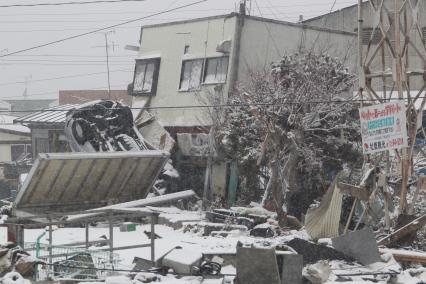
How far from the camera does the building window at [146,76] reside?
27.4m

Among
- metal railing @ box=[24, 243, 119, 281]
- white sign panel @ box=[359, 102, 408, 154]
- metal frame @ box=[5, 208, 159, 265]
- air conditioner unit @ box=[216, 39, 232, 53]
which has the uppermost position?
air conditioner unit @ box=[216, 39, 232, 53]

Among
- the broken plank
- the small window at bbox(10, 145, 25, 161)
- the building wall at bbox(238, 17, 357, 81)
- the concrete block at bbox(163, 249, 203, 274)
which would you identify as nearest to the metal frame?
the concrete block at bbox(163, 249, 203, 274)

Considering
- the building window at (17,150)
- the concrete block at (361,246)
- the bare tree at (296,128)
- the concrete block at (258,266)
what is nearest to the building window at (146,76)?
the bare tree at (296,128)

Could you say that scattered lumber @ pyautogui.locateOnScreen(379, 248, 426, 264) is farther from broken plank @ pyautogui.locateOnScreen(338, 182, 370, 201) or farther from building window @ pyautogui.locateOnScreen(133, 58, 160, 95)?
building window @ pyautogui.locateOnScreen(133, 58, 160, 95)

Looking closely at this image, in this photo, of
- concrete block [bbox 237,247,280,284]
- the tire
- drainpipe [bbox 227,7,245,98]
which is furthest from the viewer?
drainpipe [bbox 227,7,245,98]

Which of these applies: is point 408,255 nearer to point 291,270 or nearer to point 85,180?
point 291,270

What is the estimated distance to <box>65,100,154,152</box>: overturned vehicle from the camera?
63.6 ft

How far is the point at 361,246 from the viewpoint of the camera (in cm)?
1191

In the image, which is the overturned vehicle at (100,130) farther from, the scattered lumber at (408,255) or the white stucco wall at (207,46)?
the scattered lumber at (408,255)

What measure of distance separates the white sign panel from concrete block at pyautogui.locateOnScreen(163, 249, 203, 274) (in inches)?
171

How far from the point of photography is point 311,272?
10242 millimetres

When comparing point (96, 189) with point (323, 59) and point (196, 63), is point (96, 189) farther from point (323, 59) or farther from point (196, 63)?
point (196, 63)

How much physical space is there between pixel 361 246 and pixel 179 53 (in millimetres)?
15951

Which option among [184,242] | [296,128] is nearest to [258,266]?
[184,242]
